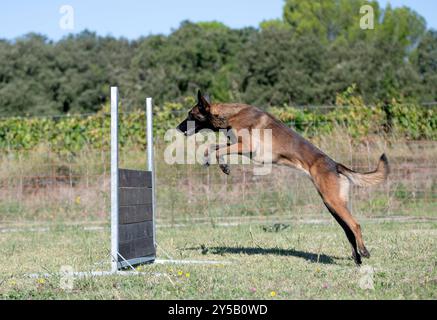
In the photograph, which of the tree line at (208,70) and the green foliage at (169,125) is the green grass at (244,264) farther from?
the tree line at (208,70)

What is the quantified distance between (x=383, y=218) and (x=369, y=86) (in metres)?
24.6

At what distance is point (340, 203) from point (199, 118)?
215 centimetres

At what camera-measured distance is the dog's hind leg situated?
23.9ft

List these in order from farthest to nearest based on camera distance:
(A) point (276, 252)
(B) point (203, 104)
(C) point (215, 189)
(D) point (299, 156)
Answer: (C) point (215, 189), (A) point (276, 252), (B) point (203, 104), (D) point (299, 156)

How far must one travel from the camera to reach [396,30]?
49.2m

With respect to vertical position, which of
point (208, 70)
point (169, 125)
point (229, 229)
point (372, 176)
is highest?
point (208, 70)

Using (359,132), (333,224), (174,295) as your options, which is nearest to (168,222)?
(333,224)

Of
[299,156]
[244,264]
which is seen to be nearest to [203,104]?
[299,156]

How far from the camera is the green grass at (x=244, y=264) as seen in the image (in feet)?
18.0

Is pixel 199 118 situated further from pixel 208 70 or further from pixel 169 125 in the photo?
pixel 208 70

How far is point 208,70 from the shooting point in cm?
4075

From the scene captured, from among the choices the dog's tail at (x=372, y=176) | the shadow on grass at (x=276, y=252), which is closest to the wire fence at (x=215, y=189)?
the shadow on grass at (x=276, y=252)

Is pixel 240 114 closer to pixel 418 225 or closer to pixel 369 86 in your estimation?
pixel 418 225

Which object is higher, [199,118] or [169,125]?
[169,125]
